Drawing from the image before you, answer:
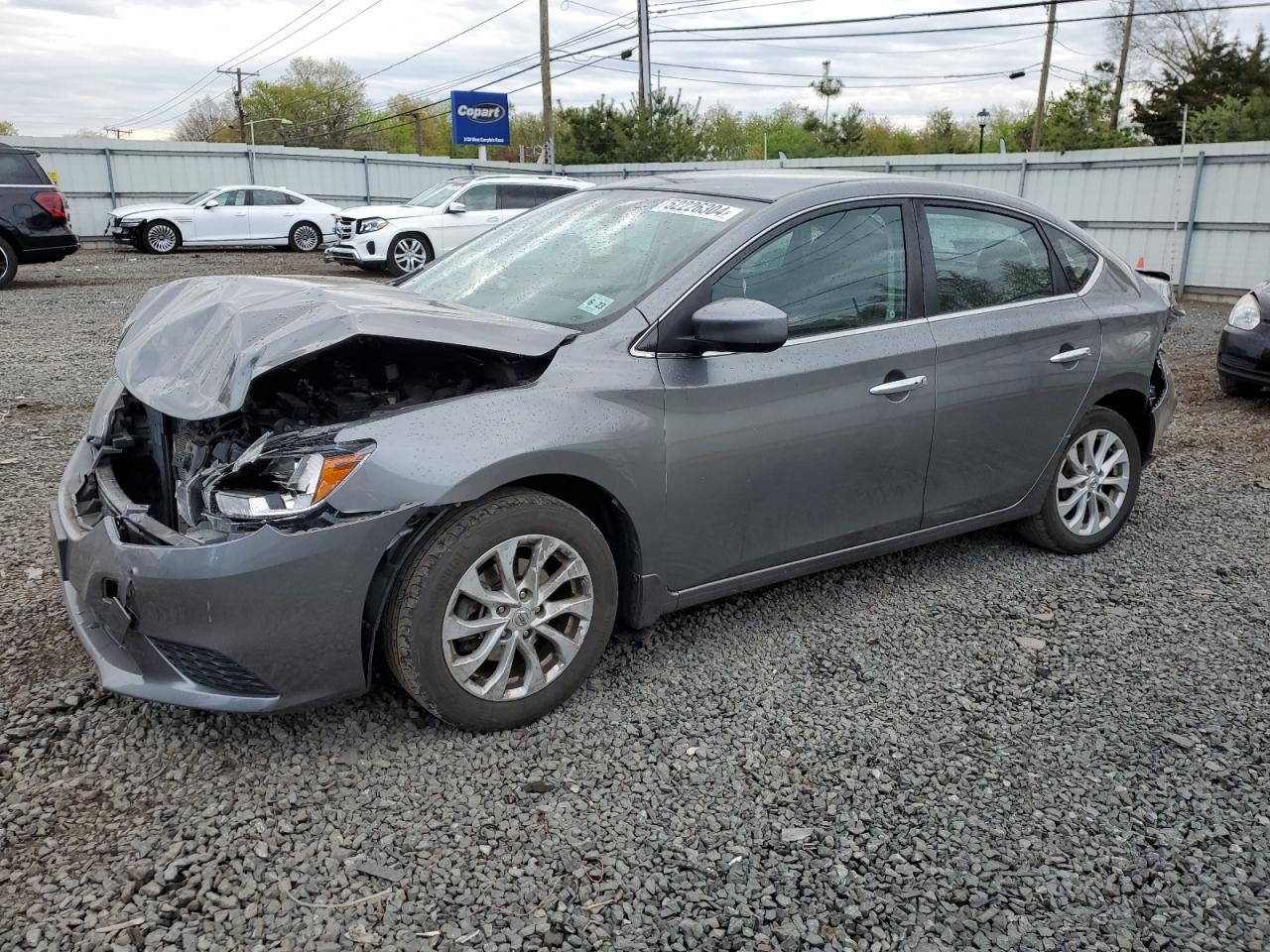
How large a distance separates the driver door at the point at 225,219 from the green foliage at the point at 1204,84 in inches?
1288

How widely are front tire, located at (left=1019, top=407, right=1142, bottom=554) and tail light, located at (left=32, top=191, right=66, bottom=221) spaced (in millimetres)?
13923

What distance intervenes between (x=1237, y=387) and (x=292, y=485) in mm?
8361

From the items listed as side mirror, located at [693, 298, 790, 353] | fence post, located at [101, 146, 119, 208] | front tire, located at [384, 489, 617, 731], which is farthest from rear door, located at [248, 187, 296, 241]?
front tire, located at [384, 489, 617, 731]

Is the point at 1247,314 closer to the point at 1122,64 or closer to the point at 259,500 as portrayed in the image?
the point at 259,500

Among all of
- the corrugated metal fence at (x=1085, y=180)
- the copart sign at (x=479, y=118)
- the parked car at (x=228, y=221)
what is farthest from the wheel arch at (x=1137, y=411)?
the copart sign at (x=479, y=118)

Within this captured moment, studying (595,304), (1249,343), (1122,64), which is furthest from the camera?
(1122,64)

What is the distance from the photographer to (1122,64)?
1732 inches

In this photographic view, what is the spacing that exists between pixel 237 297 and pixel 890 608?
274cm

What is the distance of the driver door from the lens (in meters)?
22.2

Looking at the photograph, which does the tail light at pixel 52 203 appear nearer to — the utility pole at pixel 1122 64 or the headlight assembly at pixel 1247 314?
the headlight assembly at pixel 1247 314

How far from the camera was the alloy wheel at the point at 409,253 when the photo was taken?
1711 cm

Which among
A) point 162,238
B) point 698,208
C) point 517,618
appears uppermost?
point 698,208

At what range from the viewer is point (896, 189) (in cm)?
402

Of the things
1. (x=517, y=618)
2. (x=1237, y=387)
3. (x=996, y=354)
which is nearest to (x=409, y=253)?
(x=1237, y=387)
